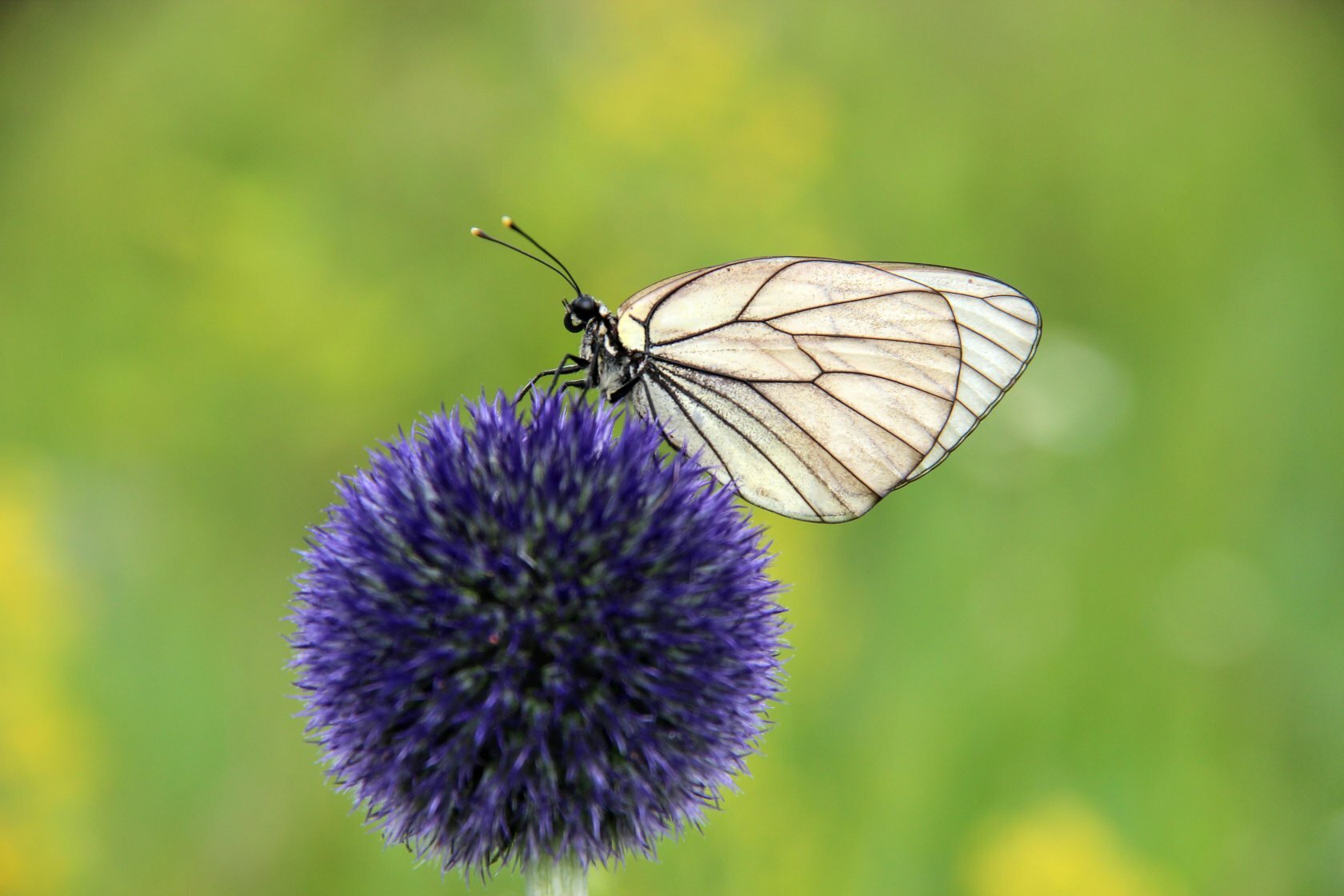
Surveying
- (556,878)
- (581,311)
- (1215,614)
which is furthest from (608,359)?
(1215,614)

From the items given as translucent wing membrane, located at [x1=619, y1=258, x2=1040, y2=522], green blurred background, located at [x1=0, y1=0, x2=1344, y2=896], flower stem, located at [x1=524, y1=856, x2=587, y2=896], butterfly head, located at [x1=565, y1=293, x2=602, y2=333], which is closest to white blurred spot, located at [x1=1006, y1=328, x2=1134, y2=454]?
green blurred background, located at [x1=0, y1=0, x2=1344, y2=896]

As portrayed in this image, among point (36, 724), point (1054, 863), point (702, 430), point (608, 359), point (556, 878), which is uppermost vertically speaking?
point (36, 724)

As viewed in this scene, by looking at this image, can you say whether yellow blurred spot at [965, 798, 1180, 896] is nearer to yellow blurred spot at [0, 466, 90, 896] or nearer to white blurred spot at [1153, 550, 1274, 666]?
white blurred spot at [1153, 550, 1274, 666]

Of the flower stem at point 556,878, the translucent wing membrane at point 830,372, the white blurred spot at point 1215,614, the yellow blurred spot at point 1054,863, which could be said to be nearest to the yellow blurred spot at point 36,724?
the flower stem at point 556,878

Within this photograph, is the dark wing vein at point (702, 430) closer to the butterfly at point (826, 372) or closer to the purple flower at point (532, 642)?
the butterfly at point (826, 372)

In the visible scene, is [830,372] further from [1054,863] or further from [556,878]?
[1054,863]
